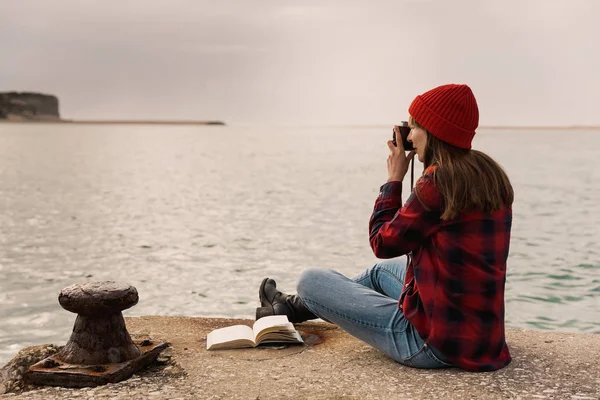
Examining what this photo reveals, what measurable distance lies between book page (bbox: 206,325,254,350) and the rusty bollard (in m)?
0.56

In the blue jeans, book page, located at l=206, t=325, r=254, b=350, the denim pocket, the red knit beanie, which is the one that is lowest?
book page, located at l=206, t=325, r=254, b=350

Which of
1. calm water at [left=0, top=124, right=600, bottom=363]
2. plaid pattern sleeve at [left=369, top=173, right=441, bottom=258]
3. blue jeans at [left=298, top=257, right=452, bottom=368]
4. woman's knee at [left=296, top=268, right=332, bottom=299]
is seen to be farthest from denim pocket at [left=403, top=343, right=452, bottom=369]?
calm water at [left=0, top=124, right=600, bottom=363]

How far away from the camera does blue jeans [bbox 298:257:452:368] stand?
14.8ft

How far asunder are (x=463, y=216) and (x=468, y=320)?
1.98ft

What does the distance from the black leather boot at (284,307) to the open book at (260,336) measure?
29 centimetres

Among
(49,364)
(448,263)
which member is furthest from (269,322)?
(448,263)

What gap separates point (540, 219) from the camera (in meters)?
24.2

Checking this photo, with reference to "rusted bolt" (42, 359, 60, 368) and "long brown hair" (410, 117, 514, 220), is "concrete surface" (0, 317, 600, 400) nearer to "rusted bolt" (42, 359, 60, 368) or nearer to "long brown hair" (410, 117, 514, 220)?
"rusted bolt" (42, 359, 60, 368)

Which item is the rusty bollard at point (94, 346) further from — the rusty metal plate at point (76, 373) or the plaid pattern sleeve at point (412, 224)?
the plaid pattern sleeve at point (412, 224)

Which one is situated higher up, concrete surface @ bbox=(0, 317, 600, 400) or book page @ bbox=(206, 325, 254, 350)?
book page @ bbox=(206, 325, 254, 350)

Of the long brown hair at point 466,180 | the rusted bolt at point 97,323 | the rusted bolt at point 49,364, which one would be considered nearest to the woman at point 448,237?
the long brown hair at point 466,180

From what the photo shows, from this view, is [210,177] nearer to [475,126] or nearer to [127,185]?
[127,185]

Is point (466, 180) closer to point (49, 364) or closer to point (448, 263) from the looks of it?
point (448, 263)

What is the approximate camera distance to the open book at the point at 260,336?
5.16 meters
